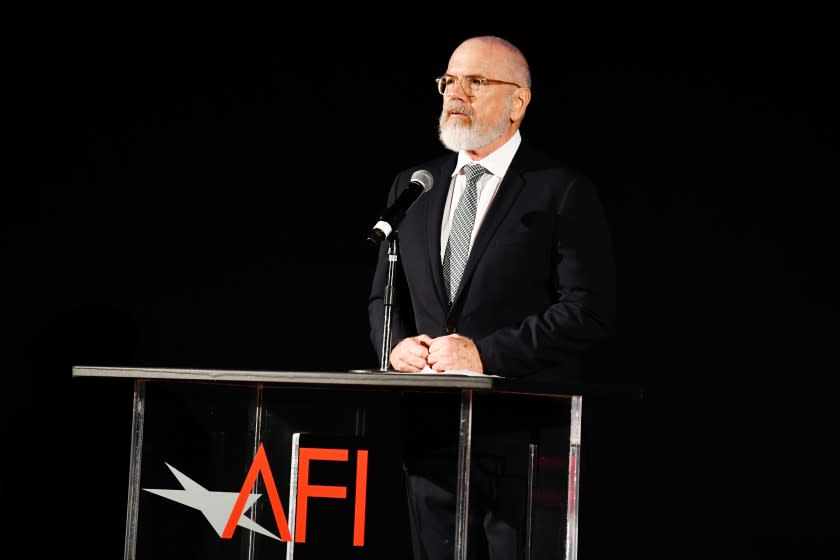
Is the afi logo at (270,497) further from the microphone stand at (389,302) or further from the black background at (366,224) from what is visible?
the black background at (366,224)

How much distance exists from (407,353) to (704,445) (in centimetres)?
150

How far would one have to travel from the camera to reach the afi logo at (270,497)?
7.12 ft

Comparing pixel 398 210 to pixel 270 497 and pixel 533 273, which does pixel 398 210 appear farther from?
pixel 270 497

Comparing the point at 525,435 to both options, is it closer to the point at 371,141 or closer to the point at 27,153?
the point at 371,141

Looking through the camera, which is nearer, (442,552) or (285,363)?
(442,552)

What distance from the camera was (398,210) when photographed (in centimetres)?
235

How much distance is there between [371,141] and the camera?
4.07 metres

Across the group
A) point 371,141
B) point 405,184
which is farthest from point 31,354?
point 405,184

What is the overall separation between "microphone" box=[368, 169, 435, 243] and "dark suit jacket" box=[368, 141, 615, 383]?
19 centimetres

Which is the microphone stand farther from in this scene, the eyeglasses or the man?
the eyeglasses

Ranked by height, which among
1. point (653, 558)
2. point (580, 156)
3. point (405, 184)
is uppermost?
point (580, 156)

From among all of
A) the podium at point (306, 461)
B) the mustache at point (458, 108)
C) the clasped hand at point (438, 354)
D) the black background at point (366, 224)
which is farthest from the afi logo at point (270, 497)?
the black background at point (366, 224)

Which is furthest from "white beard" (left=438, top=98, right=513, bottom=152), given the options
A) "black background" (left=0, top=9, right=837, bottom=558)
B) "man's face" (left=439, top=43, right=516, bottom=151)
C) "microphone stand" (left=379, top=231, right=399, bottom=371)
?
"black background" (left=0, top=9, right=837, bottom=558)

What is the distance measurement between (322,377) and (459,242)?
2.24 feet
